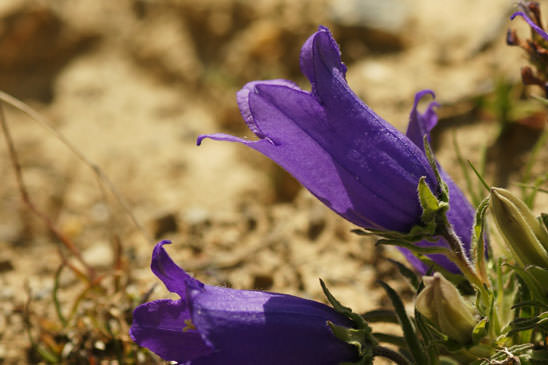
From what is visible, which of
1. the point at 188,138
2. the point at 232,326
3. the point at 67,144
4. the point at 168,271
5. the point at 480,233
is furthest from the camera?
the point at 188,138

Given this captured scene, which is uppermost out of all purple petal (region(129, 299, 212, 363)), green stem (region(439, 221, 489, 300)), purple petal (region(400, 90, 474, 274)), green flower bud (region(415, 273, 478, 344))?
purple petal (region(400, 90, 474, 274))

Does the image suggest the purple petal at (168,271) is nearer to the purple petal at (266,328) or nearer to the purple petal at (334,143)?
the purple petal at (266,328)

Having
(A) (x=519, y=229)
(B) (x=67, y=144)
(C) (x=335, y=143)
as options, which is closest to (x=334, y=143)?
(C) (x=335, y=143)

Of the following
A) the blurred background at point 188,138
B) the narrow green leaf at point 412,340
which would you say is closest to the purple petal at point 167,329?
the narrow green leaf at point 412,340

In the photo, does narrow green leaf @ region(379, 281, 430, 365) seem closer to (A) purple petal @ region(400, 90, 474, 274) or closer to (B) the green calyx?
(B) the green calyx

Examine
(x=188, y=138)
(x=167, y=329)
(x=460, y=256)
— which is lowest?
(x=167, y=329)

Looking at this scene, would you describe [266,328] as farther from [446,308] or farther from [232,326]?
[446,308]

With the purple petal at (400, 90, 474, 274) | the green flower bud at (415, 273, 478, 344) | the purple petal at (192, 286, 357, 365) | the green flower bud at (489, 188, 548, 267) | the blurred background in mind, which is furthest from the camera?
the blurred background

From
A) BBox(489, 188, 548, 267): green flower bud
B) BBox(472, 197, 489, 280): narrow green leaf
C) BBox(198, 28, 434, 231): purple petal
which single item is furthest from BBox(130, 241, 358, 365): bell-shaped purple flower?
BBox(489, 188, 548, 267): green flower bud
